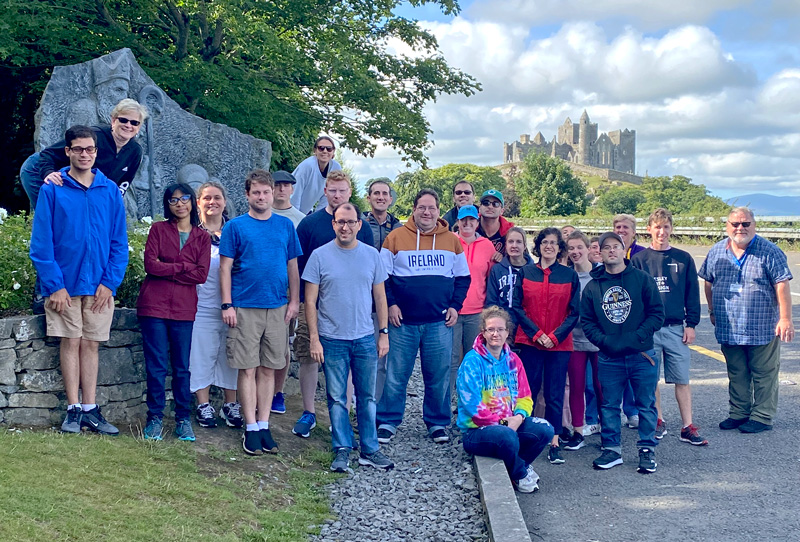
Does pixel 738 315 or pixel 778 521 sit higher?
pixel 738 315

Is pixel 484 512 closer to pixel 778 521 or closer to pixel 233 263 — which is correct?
pixel 778 521

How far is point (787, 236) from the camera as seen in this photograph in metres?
26.3

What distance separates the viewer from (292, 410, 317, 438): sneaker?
6.10 metres

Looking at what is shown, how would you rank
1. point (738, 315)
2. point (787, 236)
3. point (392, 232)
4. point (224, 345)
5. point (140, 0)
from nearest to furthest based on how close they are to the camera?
point (224, 345) < point (392, 232) < point (738, 315) < point (140, 0) < point (787, 236)

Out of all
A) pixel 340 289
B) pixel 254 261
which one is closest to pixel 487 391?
pixel 340 289

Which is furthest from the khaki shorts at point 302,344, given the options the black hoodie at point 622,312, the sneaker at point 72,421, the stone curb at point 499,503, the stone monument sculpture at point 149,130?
the stone monument sculpture at point 149,130

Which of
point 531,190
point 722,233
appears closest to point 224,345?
point 722,233

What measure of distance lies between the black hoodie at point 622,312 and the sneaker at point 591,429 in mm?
956

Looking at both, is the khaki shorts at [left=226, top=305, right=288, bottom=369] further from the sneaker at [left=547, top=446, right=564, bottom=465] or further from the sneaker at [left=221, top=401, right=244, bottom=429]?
the sneaker at [left=547, top=446, right=564, bottom=465]

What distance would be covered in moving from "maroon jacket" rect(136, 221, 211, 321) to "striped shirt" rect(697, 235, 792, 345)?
14.2ft

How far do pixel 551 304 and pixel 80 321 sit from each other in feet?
11.1

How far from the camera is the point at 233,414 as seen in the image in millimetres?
5973

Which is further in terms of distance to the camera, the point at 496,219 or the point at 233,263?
the point at 496,219

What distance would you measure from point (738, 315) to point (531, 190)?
72952 millimetres
